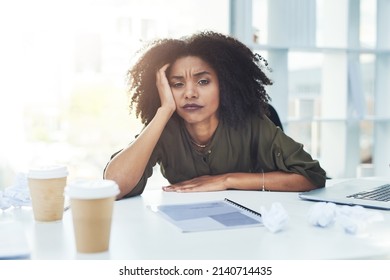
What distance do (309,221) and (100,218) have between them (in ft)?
1.32

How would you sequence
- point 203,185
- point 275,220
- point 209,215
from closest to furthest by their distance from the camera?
point 275,220
point 209,215
point 203,185

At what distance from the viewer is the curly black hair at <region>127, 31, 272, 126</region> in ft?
4.86

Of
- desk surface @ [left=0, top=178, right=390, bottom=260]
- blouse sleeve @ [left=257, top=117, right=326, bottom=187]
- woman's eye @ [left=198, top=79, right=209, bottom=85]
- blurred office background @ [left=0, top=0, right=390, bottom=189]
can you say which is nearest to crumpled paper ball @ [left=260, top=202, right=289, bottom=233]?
desk surface @ [left=0, top=178, right=390, bottom=260]

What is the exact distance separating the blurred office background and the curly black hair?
3.05 feet

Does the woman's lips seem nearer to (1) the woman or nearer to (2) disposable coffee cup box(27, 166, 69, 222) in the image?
(1) the woman

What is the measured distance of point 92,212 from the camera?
74cm

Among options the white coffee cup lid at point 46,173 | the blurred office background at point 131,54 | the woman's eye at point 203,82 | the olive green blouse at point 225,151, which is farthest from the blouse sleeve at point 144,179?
the blurred office background at point 131,54

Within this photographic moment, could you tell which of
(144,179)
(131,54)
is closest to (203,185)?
(144,179)

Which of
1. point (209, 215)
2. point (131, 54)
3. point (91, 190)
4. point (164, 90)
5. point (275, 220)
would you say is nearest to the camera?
point (91, 190)

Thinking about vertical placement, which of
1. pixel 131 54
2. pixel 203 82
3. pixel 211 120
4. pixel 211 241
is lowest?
pixel 211 241

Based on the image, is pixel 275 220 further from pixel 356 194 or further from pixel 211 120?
pixel 211 120

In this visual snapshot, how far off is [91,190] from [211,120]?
32.3 inches

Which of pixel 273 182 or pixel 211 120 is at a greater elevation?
pixel 211 120

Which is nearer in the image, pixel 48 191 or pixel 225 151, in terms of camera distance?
pixel 48 191
